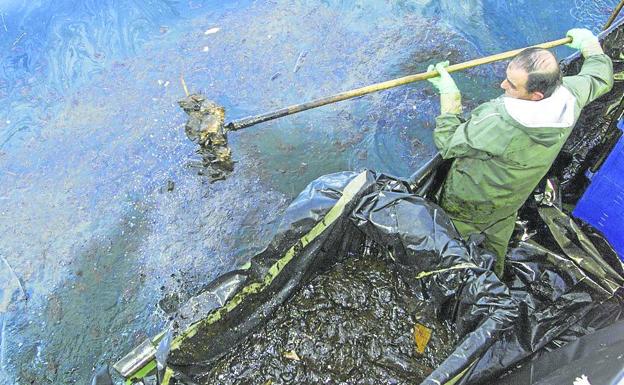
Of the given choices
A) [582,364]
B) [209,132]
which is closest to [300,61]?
[209,132]

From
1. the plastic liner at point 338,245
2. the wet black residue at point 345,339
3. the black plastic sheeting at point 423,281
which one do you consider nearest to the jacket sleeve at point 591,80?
the black plastic sheeting at point 423,281

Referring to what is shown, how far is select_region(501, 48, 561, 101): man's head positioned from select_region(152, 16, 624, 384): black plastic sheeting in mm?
605

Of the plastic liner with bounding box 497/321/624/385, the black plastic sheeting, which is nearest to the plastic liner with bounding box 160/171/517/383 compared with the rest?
the black plastic sheeting

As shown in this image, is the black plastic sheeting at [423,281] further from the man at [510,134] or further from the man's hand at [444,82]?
the man's hand at [444,82]

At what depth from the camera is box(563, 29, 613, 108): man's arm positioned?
90.6 inches

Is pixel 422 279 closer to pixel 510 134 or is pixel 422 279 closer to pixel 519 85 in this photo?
pixel 510 134

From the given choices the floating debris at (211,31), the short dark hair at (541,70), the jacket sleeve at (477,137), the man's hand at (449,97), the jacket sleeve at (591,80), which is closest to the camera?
the short dark hair at (541,70)

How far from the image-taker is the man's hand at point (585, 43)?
255 cm

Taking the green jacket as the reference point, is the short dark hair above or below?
above

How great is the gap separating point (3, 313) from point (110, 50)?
2.05 m

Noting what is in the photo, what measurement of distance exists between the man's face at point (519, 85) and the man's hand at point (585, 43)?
750 millimetres

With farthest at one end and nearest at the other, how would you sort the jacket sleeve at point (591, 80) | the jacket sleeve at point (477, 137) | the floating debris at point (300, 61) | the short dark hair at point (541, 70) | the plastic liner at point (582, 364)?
1. the floating debris at point (300, 61)
2. the jacket sleeve at point (591, 80)
3. the jacket sleeve at point (477, 137)
4. the short dark hair at point (541, 70)
5. the plastic liner at point (582, 364)

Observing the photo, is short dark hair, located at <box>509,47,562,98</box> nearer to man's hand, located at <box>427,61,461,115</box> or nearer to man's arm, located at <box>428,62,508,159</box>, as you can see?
man's arm, located at <box>428,62,508,159</box>

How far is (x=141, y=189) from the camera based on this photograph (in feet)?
10.3
